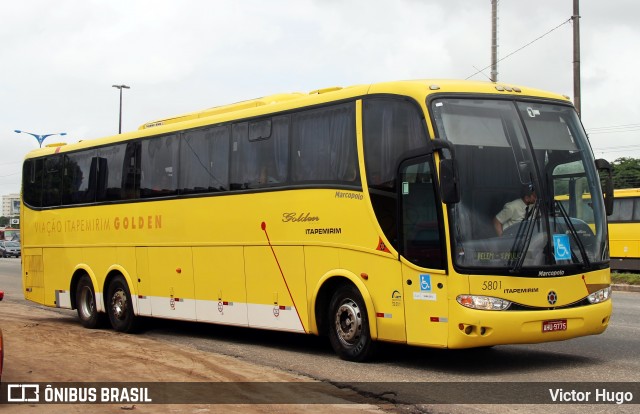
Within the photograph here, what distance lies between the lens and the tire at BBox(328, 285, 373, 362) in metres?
11.4

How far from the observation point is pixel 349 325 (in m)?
11.8

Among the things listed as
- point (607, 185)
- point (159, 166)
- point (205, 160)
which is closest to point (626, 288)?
point (607, 185)

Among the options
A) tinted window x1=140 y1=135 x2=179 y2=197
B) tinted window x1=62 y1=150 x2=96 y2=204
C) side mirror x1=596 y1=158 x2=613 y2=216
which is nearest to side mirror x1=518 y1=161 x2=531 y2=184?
side mirror x1=596 y1=158 x2=613 y2=216

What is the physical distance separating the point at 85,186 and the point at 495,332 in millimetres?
10202

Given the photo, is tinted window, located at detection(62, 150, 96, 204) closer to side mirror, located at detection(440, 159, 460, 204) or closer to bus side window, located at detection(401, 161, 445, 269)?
bus side window, located at detection(401, 161, 445, 269)

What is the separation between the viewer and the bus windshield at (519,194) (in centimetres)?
1028

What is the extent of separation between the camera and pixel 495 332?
1014cm

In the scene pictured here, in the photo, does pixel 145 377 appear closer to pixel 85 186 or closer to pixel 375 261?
pixel 375 261

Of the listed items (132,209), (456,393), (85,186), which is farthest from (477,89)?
A: (85,186)

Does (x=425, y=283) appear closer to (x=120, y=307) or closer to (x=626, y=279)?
(x=120, y=307)

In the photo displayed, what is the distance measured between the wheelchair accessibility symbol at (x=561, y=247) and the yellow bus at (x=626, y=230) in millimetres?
21477

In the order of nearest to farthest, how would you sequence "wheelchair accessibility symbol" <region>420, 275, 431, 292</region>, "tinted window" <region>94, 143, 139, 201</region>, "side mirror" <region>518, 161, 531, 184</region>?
"wheelchair accessibility symbol" <region>420, 275, 431, 292</region>
"side mirror" <region>518, 161, 531, 184</region>
"tinted window" <region>94, 143, 139, 201</region>

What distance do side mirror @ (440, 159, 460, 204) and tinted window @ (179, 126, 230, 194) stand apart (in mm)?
4888

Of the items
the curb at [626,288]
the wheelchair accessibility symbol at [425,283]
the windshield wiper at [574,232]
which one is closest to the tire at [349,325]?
the wheelchair accessibility symbol at [425,283]
